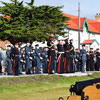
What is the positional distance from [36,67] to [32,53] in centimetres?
101

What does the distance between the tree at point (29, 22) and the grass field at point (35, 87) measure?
682 inches

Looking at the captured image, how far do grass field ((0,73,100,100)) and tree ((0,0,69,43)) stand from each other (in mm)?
17321

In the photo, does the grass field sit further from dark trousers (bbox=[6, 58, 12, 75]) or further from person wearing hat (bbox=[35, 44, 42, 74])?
person wearing hat (bbox=[35, 44, 42, 74])

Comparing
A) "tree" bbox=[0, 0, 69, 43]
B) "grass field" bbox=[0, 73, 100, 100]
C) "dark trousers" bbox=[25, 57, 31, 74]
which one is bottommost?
"grass field" bbox=[0, 73, 100, 100]

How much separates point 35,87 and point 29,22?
22.1 metres

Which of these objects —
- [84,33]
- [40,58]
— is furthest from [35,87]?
[84,33]

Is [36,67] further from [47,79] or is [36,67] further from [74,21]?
[74,21]

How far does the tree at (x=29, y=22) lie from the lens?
1389 inches

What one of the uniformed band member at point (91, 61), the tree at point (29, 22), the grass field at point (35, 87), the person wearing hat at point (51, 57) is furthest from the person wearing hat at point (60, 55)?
the tree at point (29, 22)

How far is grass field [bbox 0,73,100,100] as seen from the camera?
41.7 ft

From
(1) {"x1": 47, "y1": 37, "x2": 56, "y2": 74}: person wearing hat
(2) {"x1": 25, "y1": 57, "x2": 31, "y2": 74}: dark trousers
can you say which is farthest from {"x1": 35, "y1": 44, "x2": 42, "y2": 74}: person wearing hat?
(1) {"x1": 47, "y1": 37, "x2": 56, "y2": 74}: person wearing hat

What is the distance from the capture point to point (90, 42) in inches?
2525

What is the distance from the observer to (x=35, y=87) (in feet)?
50.2

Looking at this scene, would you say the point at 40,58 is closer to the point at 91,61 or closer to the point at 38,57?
the point at 38,57
